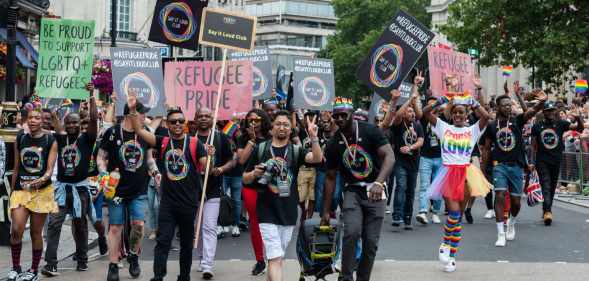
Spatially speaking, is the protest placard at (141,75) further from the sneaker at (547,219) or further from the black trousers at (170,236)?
the sneaker at (547,219)

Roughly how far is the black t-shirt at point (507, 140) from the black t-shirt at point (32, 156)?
18.6ft

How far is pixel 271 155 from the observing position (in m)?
8.95

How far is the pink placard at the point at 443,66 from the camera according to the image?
1521 cm

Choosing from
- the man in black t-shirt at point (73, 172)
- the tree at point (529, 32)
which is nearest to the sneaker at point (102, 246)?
the man in black t-shirt at point (73, 172)

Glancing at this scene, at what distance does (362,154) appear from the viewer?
9000mm

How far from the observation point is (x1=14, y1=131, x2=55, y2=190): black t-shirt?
10.1 meters

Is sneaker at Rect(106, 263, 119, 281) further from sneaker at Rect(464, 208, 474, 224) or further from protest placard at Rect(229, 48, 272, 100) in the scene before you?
protest placard at Rect(229, 48, 272, 100)

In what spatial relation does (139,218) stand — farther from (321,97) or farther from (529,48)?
(529,48)

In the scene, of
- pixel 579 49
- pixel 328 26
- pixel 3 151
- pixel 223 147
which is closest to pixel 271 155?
pixel 223 147

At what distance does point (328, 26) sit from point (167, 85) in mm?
124013

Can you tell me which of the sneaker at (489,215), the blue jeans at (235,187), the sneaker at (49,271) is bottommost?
the sneaker at (49,271)

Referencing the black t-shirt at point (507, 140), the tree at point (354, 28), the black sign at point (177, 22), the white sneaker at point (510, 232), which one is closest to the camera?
the black t-shirt at point (507, 140)

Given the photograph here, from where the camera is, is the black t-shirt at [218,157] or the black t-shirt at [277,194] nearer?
the black t-shirt at [277,194]

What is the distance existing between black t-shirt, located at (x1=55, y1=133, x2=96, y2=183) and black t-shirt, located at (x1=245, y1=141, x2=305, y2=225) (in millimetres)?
2582
